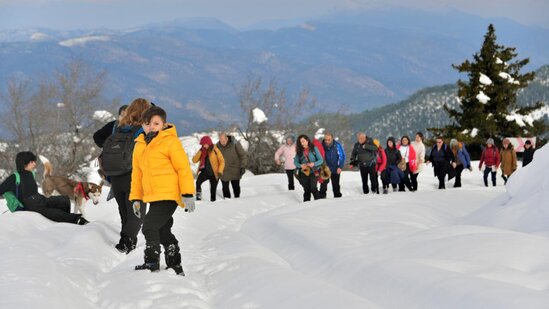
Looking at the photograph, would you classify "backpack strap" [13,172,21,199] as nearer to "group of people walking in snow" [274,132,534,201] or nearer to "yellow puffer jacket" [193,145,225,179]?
"yellow puffer jacket" [193,145,225,179]

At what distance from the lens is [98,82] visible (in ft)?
165

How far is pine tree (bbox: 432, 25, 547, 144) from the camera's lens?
154 ft

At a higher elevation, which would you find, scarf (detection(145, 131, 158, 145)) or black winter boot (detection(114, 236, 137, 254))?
scarf (detection(145, 131, 158, 145))

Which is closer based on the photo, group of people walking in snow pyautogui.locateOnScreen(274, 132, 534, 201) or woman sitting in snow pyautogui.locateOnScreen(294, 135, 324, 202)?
woman sitting in snow pyautogui.locateOnScreen(294, 135, 324, 202)

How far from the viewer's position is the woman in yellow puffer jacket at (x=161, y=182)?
7.21 m

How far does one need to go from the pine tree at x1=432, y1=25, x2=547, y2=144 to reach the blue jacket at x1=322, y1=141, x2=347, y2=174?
30.6 m

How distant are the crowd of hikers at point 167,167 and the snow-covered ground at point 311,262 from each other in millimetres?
459

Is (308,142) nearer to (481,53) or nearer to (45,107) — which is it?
(481,53)

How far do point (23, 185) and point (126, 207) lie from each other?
10.6ft

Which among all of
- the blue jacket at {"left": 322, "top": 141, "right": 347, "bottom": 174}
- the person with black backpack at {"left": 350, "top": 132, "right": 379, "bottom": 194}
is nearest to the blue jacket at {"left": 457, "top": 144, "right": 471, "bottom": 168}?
the person with black backpack at {"left": 350, "top": 132, "right": 379, "bottom": 194}

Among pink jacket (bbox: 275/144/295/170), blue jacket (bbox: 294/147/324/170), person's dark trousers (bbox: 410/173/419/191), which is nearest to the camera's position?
blue jacket (bbox: 294/147/324/170)

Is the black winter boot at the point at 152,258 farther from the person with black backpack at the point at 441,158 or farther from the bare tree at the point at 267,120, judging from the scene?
the bare tree at the point at 267,120

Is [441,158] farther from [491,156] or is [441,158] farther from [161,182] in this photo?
[161,182]

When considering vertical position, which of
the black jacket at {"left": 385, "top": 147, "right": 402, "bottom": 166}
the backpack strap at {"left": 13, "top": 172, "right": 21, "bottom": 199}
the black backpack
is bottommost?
the black jacket at {"left": 385, "top": 147, "right": 402, "bottom": 166}
